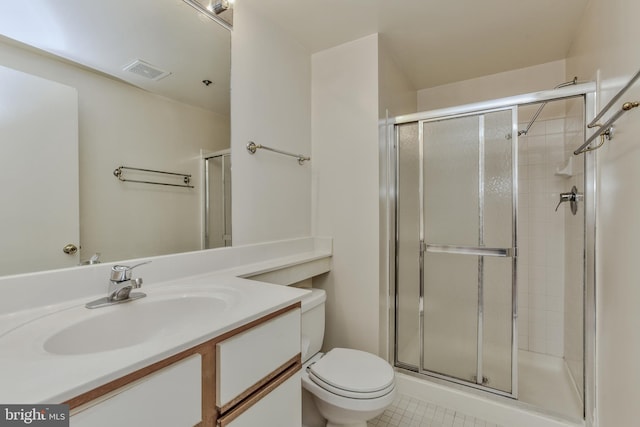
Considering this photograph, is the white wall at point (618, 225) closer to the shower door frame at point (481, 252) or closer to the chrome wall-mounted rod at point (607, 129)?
the chrome wall-mounted rod at point (607, 129)

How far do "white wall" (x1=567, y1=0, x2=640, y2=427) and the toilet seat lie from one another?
875 mm

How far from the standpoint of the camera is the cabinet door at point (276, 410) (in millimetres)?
774

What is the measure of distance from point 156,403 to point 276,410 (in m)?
0.42

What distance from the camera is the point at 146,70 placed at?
1.20 meters

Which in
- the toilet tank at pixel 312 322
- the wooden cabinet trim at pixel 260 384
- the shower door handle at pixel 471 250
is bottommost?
the toilet tank at pixel 312 322

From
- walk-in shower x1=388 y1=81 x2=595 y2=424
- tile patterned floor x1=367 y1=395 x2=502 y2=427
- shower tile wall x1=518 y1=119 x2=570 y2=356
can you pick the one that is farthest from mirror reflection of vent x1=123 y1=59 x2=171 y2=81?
shower tile wall x1=518 y1=119 x2=570 y2=356

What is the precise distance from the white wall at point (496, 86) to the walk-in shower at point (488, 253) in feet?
0.75

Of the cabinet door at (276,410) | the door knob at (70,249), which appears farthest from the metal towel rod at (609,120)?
the door knob at (70,249)

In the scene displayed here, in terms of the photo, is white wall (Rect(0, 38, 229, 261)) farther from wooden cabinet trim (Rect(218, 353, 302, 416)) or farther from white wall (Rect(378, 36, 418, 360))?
white wall (Rect(378, 36, 418, 360))

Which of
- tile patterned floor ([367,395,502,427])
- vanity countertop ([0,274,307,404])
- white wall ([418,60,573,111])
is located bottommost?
tile patterned floor ([367,395,502,427])

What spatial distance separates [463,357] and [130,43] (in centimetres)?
242

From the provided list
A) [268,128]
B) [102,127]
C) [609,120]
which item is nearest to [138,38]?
[102,127]

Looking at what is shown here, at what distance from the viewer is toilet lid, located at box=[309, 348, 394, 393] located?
1292 mm

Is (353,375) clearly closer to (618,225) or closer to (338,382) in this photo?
(338,382)
